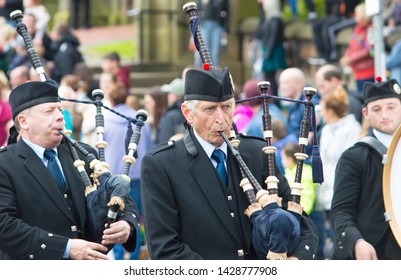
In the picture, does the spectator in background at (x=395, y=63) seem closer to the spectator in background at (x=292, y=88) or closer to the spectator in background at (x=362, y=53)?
the spectator in background at (x=362, y=53)

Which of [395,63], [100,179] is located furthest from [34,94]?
[395,63]

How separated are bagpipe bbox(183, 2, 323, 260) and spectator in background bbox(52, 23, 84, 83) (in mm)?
11945

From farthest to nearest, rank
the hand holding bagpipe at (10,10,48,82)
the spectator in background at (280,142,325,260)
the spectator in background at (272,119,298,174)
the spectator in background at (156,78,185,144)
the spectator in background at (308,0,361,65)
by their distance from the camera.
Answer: the spectator in background at (308,0,361,65), the spectator in background at (156,78,185,144), the spectator in background at (272,119,298,174), the spectator in background at (280,142,325,260), the hand holding bagpipe at (10,10,48,82)

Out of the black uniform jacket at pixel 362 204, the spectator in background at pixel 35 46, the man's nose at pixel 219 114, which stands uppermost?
the spectator in background at pixel 35 46

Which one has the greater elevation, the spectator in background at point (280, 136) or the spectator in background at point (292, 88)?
the spectator in background at point (292, 88)

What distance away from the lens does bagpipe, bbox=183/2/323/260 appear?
7203 mm

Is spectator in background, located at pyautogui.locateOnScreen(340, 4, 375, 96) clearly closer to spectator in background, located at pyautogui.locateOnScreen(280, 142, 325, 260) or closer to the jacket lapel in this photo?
spectator in background, located at pyautogui.locateOnScreen(280, 142, 325, 260)

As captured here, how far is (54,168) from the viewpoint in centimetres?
802

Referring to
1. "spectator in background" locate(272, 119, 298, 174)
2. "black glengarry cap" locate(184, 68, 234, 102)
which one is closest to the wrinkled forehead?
"black glengarry cap" locate(184, 68, 234, 102)

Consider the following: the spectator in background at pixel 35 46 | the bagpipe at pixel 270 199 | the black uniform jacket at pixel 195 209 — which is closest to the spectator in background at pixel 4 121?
the spectator in background at pixel 35 46

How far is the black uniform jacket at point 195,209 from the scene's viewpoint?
24.6 ft

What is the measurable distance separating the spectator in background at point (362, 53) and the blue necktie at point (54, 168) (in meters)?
9.08

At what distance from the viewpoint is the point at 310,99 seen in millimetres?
7754
